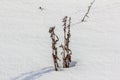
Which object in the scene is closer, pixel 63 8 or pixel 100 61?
Answer: pixel 100 61

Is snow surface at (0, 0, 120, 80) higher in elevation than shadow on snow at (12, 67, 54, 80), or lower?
higher

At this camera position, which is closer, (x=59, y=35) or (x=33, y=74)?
(x=33, y=74)

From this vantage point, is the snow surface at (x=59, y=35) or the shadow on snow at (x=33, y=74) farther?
the snow surface at (x=59, y=35)

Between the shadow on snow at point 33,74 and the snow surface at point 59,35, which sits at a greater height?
the snow surface at point 59,35

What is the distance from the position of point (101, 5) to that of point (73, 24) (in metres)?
1.01

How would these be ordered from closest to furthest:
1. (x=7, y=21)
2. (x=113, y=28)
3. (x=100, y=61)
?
1. (x=100, y=61)
2. (x=113, y=28)
3. (x=7, y=21)

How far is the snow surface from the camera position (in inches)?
149

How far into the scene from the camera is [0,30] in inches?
199

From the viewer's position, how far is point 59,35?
4871 millimetres

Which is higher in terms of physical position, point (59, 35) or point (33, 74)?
point (59, 35)

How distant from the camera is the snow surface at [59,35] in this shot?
12.4 feet

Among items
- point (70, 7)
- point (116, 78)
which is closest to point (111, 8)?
point (70, 7)

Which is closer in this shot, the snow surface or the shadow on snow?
the shadow on snow

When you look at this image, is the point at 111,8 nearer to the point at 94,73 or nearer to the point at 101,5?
the point at 101,5
